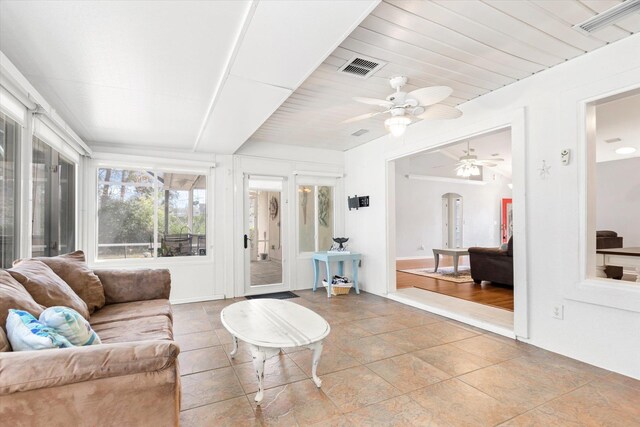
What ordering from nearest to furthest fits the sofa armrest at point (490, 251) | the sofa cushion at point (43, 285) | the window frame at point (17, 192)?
the sofa cushion at point (43, 285)
the window frame at point (17, 192)
the sofa armrest at point (490, 251)

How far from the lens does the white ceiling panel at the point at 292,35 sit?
1747mm

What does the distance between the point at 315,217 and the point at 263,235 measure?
1.03m

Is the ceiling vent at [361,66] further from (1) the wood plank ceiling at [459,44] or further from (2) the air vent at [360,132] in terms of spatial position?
(2) the air vent at [360,132]

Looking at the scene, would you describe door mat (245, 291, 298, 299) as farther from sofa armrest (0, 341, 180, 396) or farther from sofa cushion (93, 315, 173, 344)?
sofa armrest (0, 341, 180, 396)

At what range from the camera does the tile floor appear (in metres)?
1.95

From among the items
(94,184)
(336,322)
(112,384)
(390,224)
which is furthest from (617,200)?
(94,184)

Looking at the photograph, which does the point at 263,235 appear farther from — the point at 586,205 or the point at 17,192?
the point at 586,205

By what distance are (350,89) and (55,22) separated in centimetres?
240

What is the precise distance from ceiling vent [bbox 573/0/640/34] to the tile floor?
2.61m

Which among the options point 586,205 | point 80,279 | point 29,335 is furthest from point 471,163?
point 29,335

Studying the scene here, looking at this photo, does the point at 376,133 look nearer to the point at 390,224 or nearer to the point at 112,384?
the point at 390,224

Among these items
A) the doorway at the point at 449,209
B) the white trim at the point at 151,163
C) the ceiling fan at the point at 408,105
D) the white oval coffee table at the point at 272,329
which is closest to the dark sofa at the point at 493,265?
the doorway at the point at 449,209

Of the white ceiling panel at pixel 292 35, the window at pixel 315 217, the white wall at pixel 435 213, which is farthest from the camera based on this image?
the white wall at pixel 435 213

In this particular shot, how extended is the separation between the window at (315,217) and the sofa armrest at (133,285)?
2939 mm
